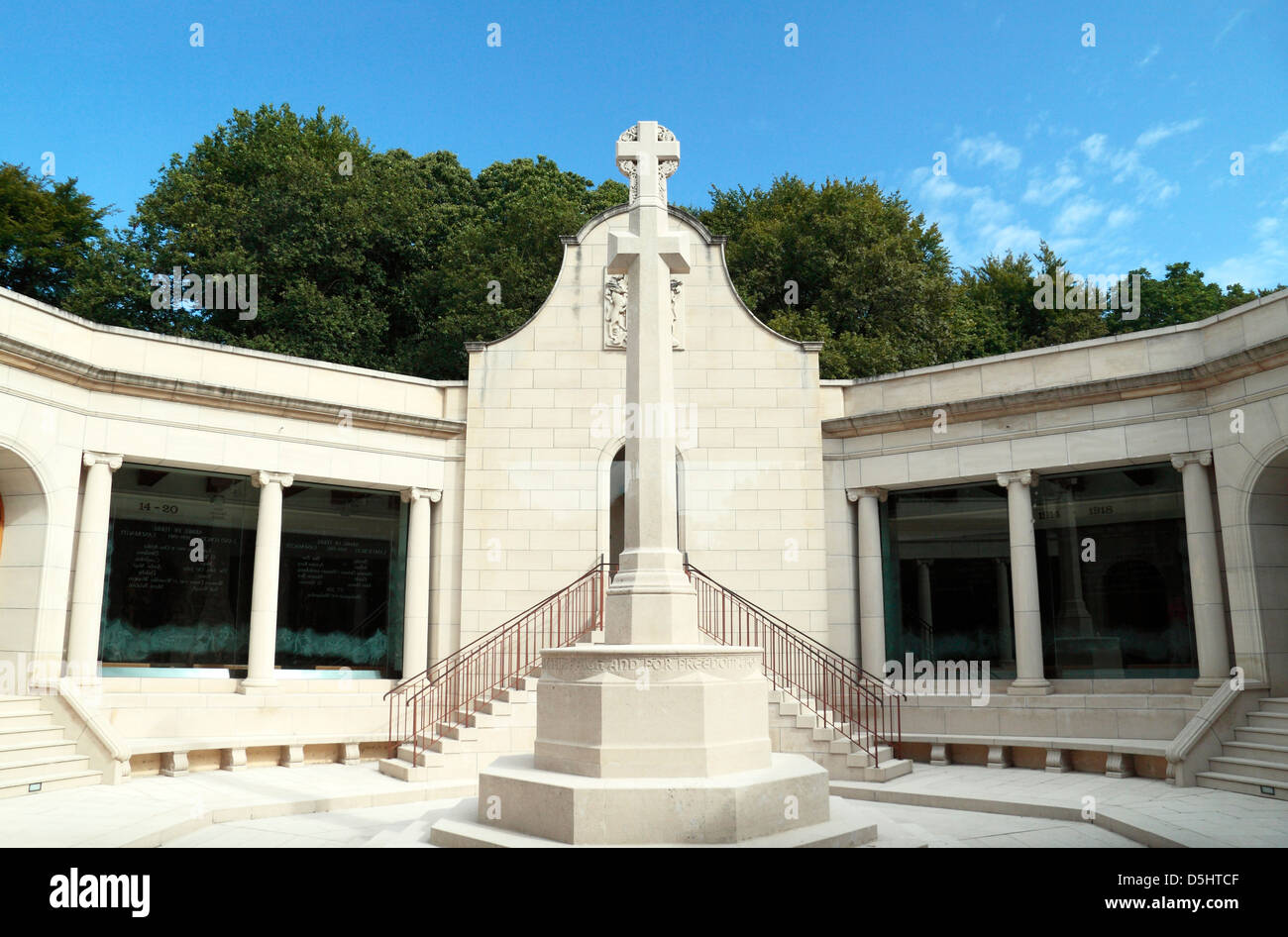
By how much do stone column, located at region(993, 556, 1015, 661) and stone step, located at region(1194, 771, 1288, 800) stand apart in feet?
15.5

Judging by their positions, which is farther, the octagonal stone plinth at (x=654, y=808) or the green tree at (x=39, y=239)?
the green tree at (x=39, y=239)

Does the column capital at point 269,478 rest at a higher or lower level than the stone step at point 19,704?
higher

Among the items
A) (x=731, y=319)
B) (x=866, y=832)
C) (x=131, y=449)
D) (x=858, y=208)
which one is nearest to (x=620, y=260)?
(x=866, y=832)

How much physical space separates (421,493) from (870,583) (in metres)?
8.63

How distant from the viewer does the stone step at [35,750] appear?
11.2 meters

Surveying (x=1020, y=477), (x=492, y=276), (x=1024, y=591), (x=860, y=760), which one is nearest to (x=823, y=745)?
(x=860, y=760)

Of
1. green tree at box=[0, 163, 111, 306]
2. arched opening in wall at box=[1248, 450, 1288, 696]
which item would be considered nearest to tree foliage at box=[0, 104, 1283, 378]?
green tree at box=[0, 163, 111, 306]

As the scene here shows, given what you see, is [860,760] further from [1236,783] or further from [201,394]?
[201,394]

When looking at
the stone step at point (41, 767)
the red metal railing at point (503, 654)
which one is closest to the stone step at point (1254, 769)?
the red metal railing at point (503, 654)

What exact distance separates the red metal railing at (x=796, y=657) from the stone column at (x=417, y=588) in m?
4.96

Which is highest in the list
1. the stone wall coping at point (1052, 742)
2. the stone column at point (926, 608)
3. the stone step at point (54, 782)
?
the stone column at point (926, 608)

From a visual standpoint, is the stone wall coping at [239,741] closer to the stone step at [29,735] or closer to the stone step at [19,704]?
the stone step at [29,735]

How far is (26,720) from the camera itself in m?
12.1
